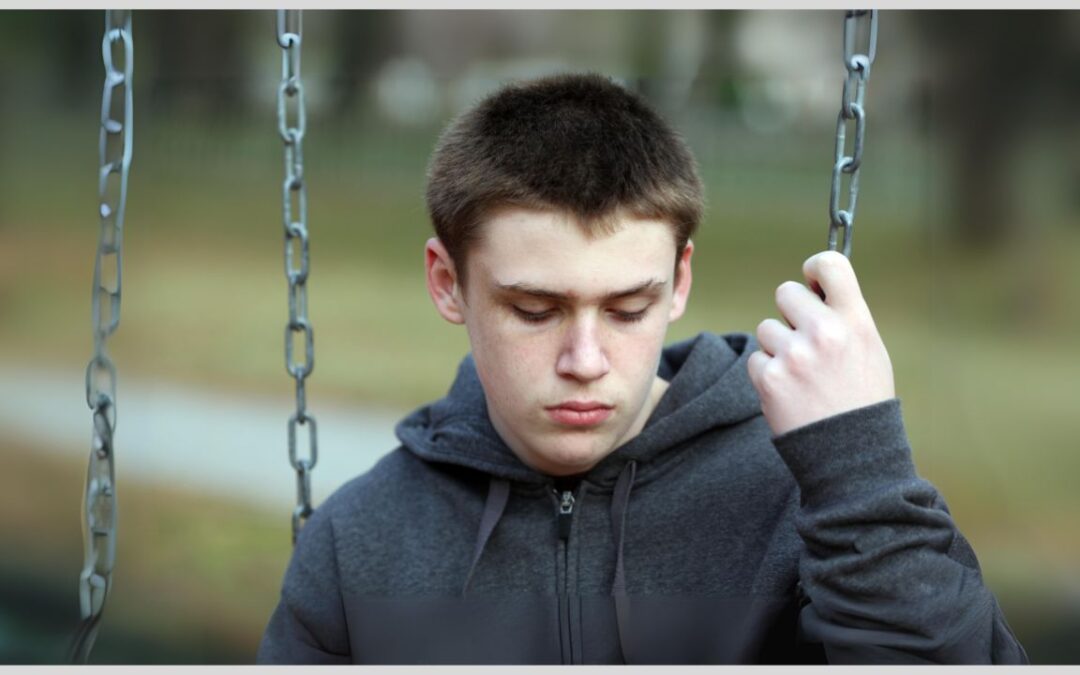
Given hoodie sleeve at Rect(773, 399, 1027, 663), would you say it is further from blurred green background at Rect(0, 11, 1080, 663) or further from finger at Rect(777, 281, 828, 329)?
blurred green background at Rect(0, 11, 1080, 663)

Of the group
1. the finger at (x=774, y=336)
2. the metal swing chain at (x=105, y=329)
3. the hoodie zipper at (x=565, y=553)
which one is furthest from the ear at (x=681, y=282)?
the metal swing chain at (x=105, y=329)

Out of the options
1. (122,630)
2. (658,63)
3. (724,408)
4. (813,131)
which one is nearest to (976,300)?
(813,131)

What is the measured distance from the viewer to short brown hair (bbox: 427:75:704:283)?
3.67 feet

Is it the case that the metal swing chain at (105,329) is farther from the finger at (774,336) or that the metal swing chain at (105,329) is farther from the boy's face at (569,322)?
the finger at (774,336)

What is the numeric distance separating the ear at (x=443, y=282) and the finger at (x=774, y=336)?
0.32 metres

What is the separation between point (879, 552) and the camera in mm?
979

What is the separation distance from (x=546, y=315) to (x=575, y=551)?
0.26 m

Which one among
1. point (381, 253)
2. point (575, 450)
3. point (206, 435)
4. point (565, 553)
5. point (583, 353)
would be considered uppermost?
point (583, 353)

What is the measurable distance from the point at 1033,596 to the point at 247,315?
15.6 feet

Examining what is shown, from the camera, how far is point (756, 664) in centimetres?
118

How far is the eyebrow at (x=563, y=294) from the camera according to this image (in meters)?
1.08

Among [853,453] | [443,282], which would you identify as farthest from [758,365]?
[443,282]

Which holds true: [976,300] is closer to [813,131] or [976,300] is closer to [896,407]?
[813,131]

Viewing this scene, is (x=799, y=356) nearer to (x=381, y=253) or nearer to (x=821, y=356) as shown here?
(x=821, y=356)
